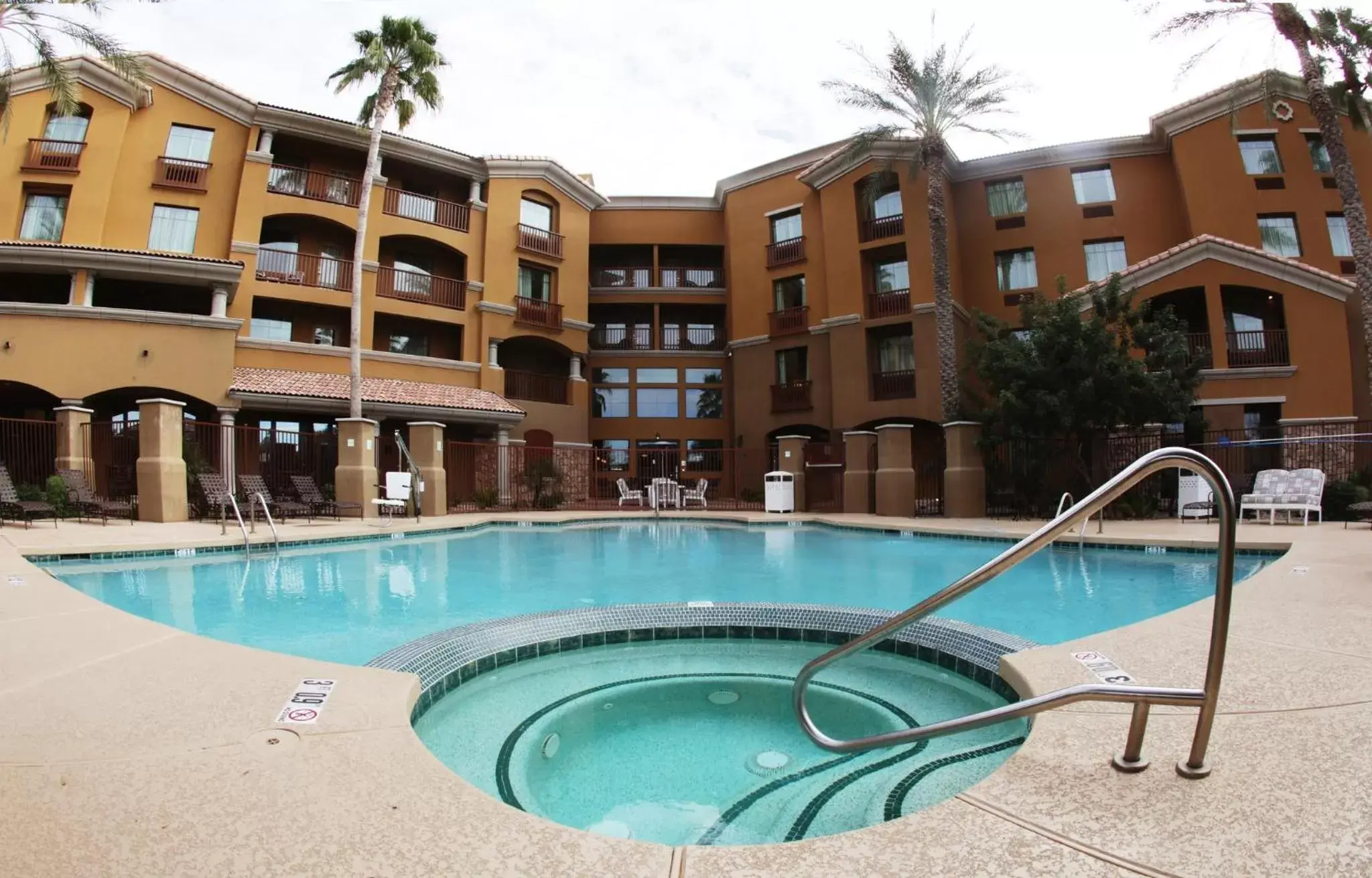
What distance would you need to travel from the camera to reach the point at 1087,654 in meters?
3.73

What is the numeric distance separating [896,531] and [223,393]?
17.1 meters

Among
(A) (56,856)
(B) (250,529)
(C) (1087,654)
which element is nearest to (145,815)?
(A) (56,856)

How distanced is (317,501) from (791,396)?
15.8 metres

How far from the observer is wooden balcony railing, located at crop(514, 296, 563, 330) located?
2475 centimetres

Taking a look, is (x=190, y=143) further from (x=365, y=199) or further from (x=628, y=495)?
(x=628, y=495)

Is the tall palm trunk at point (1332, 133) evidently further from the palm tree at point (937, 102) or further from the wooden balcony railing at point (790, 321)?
the wooden balcony railing at point (790, 321)

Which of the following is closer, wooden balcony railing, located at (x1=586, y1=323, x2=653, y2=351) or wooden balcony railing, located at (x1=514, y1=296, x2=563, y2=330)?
wooden balcony railing, located at (x1=514, y1=296, x2=563, y2=330)

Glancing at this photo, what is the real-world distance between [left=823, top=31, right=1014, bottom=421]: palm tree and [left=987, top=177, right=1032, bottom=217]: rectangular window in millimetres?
4798

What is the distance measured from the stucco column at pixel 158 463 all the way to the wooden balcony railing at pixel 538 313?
1239 centimetres

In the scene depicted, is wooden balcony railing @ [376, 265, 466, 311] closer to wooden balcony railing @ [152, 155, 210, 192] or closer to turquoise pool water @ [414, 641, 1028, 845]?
wooden balcony railing @ [152, 155, 210, 192]

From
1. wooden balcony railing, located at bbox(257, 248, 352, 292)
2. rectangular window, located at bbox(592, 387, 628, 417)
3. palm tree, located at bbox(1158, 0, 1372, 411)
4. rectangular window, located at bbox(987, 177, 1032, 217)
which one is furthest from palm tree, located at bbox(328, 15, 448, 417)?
palm tree, located at bbox(1158, 0, 1372, 411)

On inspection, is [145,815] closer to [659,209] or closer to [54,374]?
[54,374]

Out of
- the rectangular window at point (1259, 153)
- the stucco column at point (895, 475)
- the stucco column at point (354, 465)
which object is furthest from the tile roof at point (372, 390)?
the rectangular window at point (1259, 153)

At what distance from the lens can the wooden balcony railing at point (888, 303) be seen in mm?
22609
